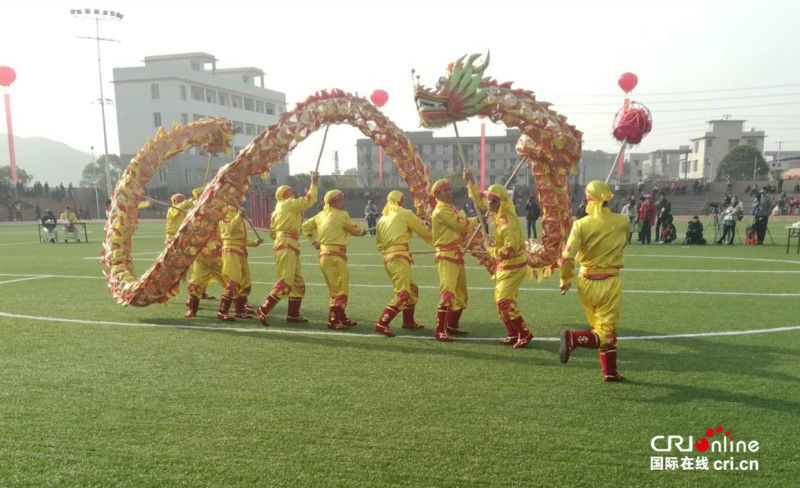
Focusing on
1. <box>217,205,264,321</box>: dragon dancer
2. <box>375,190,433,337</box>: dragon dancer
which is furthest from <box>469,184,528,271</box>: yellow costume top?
<box>217,205,264,321</box>: dragon dancer

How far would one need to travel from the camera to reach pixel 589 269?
5348 millimetres

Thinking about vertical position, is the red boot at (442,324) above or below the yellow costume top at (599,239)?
below

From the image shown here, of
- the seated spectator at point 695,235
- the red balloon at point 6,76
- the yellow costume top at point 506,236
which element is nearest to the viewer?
the yellow costume top at point 506,236

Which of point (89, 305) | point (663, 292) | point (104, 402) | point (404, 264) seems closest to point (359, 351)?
point (404, 264)

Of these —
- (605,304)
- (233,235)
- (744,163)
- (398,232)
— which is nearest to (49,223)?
(233,235)

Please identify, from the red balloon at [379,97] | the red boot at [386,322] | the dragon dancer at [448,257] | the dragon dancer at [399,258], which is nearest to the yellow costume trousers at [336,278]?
the dragon dancer at [399,258]

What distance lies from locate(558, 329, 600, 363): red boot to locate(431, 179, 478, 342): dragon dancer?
2051 mm

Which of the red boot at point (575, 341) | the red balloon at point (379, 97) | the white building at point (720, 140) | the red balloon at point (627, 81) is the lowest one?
the red boot at point (575, 341)

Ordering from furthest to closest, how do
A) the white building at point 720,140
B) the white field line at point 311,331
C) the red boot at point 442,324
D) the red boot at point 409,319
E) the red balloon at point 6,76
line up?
the white building at point 720,140 < the red balloon at point 6,76 < the red boot at point 409,319 < the red boot at point 442,324 < the white field line at point 311,331

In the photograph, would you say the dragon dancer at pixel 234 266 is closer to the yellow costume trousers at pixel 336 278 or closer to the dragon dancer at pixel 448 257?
the yellow costume trousers at pixel 336 278

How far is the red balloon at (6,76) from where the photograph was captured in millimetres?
33438

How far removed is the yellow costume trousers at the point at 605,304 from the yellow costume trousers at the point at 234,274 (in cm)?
540

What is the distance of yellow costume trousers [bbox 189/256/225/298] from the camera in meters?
8.57

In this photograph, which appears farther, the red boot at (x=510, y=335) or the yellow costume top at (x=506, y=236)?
the red boot at (x=510, y=335)
